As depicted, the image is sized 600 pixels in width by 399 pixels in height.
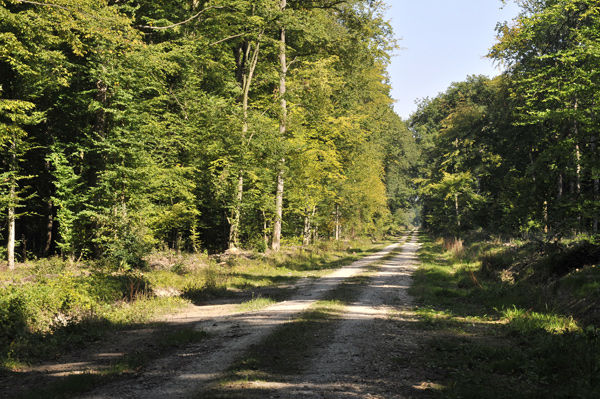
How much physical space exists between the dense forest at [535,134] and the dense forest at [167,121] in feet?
30.4

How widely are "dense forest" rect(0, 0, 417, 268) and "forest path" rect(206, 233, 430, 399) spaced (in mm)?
10010

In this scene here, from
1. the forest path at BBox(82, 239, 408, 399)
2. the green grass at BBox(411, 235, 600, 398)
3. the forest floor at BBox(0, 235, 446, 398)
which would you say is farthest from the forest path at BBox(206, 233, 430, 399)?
the forest path at BBox(82, 239, 408, 399)

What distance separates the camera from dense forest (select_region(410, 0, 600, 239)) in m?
13.4

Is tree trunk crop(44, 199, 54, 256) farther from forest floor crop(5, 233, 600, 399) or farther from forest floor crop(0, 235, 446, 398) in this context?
forest floor crop(0, 235, 446, 398)


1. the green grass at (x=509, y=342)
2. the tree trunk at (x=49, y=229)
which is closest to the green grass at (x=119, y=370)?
the green grass at (x=509, y=342)

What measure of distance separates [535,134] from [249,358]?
2128cm

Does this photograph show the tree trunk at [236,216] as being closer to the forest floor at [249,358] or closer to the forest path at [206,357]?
the forest path at [206,357]

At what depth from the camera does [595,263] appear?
11.3 meters

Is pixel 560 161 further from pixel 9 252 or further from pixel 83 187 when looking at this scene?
pixel 9 252

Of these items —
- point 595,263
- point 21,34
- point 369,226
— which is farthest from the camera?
point 369,226

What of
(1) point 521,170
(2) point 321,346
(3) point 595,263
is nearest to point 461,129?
(1) point 521,170

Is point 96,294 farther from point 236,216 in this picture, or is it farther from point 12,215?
point 236,216

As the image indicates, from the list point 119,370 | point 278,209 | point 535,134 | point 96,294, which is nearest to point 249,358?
point 119,370

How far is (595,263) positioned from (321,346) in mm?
8780
